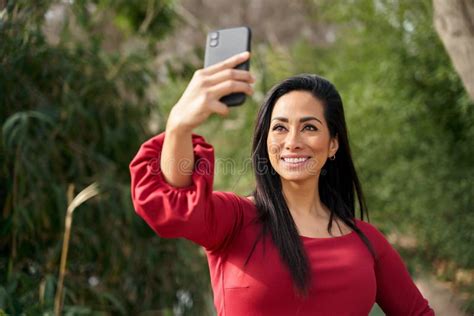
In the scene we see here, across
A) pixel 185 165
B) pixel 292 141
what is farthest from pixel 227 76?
pixel 292 141

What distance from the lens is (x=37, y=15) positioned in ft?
10.1

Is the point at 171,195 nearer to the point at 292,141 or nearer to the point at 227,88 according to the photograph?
the point at 227,88

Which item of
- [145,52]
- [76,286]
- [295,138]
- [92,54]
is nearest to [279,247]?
[295,138]

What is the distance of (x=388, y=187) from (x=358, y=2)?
1459mm

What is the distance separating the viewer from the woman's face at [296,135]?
1.40m

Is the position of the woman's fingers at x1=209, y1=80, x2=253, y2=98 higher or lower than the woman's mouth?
higher

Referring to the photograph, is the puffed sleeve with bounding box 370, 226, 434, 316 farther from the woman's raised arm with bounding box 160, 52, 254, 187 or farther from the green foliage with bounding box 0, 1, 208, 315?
the green foliage with bounding box 0, 1, 208, 315

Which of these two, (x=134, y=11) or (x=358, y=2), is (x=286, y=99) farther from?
(x=358, y=2)

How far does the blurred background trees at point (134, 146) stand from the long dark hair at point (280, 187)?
52 centimetres

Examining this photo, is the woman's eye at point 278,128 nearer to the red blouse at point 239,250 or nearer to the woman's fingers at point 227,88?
the red blouse at point 239,250

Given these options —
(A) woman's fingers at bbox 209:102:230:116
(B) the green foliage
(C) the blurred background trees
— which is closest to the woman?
(A) woman's fingers at bbox 209:102:230:116

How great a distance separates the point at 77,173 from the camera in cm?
324

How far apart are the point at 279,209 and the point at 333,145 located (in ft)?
0.66

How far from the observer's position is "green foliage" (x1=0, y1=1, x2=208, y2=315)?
9.31ft
